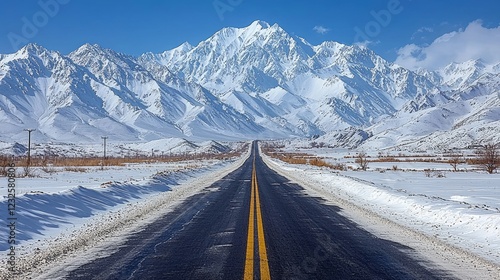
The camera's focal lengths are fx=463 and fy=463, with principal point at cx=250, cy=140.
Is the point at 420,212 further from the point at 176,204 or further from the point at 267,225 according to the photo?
the point at 176,204

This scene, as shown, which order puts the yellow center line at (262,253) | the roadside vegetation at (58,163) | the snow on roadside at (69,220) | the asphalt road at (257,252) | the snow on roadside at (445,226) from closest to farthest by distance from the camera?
1. the yellow center line at (262,253)
2. the asphalt road at (257,252)
3. the snow on roadside at (445,226)
4. the snow on roadside at (69,220)
5. the roadside vegetation at (58,163)

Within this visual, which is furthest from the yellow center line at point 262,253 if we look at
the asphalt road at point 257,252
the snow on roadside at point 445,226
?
the snow on roadside at point 445,226

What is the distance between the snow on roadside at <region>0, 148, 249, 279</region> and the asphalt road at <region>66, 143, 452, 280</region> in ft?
3.42

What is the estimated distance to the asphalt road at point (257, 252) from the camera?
782 centimetres

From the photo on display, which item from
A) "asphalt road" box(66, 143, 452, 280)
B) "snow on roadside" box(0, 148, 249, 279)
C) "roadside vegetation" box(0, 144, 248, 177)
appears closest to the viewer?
Answer: "asphalt road" box(66, 143, 452, 280)

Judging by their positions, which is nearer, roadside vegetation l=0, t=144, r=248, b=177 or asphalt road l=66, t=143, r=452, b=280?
asphalt road l=66, t=143, r=452, b=280

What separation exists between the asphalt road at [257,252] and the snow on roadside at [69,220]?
1.04 meters

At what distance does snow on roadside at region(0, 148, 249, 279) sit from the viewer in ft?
31.6

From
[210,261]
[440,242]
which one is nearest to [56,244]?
[210,261]

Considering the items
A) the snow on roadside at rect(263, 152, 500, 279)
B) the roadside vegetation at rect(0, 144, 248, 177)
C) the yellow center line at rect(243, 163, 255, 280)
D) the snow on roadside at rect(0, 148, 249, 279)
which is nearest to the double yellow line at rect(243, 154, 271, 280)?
the yellow center line at rect(243, 163, 255, 280)

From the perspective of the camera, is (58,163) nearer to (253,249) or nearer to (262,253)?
(253,249)

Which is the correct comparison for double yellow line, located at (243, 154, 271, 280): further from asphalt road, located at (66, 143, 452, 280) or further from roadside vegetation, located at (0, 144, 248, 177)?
roadside vegetation, located at (0, 144, 248, 177)

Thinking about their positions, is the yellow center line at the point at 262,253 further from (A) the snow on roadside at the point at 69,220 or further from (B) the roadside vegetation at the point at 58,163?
(B) the roadside vegetation at the point at 58,163

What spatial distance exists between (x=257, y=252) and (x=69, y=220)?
25.8 feet
